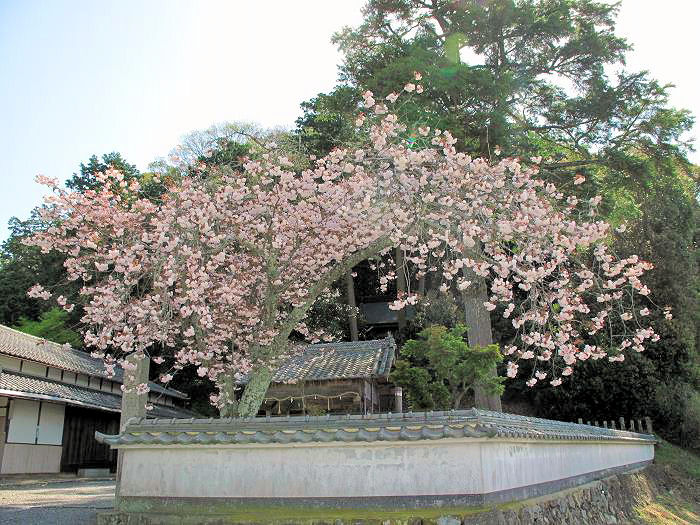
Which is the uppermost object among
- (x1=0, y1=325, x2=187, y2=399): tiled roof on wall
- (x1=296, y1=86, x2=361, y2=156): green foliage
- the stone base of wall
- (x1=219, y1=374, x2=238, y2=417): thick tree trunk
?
(x1=296, y1=86, x2=361, y2=156): green foliage

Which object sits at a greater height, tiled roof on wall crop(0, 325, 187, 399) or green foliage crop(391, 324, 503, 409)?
tiled roof on wall crop(0, 325, 187, 399)

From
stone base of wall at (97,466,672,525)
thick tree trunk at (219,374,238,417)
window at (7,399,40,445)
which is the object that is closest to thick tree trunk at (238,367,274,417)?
thick tree trunk at (219,374,238,417)

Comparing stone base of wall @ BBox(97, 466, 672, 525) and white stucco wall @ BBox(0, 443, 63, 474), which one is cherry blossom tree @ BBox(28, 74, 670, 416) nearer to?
stone base of wall @ BBox(97, 466, 672, 525)

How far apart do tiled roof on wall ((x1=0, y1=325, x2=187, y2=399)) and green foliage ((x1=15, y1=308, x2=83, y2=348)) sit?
308 cm

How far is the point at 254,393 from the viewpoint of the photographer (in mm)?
9070

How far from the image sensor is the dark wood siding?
737 inches

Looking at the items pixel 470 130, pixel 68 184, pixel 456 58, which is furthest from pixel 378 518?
pixel 68 184

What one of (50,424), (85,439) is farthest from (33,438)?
(85,439)

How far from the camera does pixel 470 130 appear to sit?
636 inches

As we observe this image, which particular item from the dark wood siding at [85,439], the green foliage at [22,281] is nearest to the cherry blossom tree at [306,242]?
the dark wood siding at [85,439]

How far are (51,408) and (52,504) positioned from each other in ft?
29.9

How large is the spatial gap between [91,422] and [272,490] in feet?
53.0

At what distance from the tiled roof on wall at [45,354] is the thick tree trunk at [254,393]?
9415 millimetres

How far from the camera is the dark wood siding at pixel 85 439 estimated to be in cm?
1872
